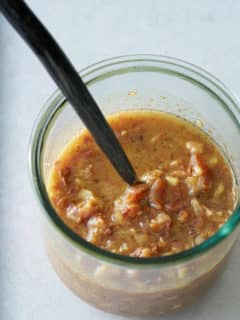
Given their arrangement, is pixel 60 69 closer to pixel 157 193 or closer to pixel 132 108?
pixel 157 193

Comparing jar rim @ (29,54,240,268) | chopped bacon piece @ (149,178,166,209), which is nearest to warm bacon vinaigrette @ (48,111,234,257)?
chopped bacon piece @ (149,178,166,209)

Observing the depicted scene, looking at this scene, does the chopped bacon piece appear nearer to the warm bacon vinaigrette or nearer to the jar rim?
the warm bacon vinaigrette

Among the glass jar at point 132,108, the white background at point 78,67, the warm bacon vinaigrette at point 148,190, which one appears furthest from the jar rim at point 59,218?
the white background at point 78,67

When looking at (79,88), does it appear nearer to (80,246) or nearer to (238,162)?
(80,246)

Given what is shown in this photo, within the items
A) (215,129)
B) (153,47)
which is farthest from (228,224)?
(153,47)

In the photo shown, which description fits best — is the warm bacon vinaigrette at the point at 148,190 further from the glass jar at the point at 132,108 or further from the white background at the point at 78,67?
the white background at the point at 78,67

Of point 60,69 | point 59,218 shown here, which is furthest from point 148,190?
point 60,69
